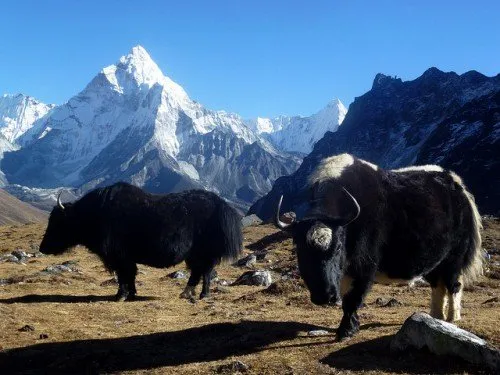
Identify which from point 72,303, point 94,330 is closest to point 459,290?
point 94,330

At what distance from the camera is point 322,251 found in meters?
7.86

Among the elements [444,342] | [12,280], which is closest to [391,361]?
[444,342]

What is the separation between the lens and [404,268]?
356 inches

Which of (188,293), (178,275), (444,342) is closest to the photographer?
(444,342)

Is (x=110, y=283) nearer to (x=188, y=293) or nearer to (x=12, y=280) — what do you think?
(x=12, y=280)

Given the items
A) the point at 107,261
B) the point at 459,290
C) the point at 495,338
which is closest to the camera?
the point at 495,338

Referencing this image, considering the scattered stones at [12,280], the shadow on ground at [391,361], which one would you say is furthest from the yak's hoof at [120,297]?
the shadow on ground at [391,361]

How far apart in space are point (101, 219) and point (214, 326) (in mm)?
6445

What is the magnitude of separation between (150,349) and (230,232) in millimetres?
6962

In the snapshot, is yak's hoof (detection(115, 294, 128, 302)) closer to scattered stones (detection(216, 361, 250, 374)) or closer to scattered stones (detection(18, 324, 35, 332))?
scattered stones (detection(18, 324, 35, 332))

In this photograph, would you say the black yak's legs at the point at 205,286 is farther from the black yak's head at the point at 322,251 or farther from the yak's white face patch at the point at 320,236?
the yak's white face patch at the point at 320,236

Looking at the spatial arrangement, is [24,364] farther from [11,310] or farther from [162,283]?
[162,283]

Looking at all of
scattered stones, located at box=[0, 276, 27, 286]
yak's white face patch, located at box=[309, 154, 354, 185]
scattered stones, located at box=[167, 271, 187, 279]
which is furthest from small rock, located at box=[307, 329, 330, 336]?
scattered stones, located at box=[167, 271, 187, 279]

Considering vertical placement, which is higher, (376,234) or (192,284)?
(376,234)
